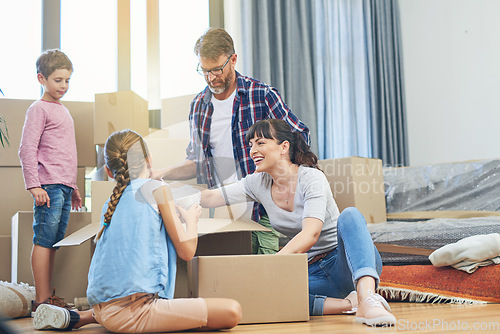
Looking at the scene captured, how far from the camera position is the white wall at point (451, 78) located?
3.51 meters

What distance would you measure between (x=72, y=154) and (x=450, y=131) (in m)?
2.68

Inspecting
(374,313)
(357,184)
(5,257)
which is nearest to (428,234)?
(357,184)

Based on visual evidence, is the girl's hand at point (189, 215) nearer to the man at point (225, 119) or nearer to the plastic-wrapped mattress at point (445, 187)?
the man at point (225, 119)

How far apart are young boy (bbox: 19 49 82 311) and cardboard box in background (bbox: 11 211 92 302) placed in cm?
10

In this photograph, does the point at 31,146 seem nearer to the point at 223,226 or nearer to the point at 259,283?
the point at 223,226

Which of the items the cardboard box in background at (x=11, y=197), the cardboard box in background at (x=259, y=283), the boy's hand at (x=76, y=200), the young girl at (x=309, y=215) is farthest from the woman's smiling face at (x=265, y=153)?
the cardboard box in background at (x=11, y=197)

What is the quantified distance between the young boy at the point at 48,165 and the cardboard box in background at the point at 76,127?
0.24 m

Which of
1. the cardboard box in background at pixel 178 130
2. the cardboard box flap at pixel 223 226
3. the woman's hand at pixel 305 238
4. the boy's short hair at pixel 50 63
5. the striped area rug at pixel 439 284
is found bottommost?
the striped area rug at pixel 439 284

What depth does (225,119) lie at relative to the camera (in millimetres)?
1885

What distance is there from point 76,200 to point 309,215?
112cm

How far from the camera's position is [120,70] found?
3057mm

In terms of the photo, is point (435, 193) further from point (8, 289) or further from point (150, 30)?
point (8, 289)

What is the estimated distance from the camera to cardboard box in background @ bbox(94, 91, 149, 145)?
2295mm

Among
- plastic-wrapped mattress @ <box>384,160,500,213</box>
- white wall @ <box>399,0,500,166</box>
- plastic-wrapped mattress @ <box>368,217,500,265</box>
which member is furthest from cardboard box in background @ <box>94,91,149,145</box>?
white wall @ <box>399,0,500,166</box>
